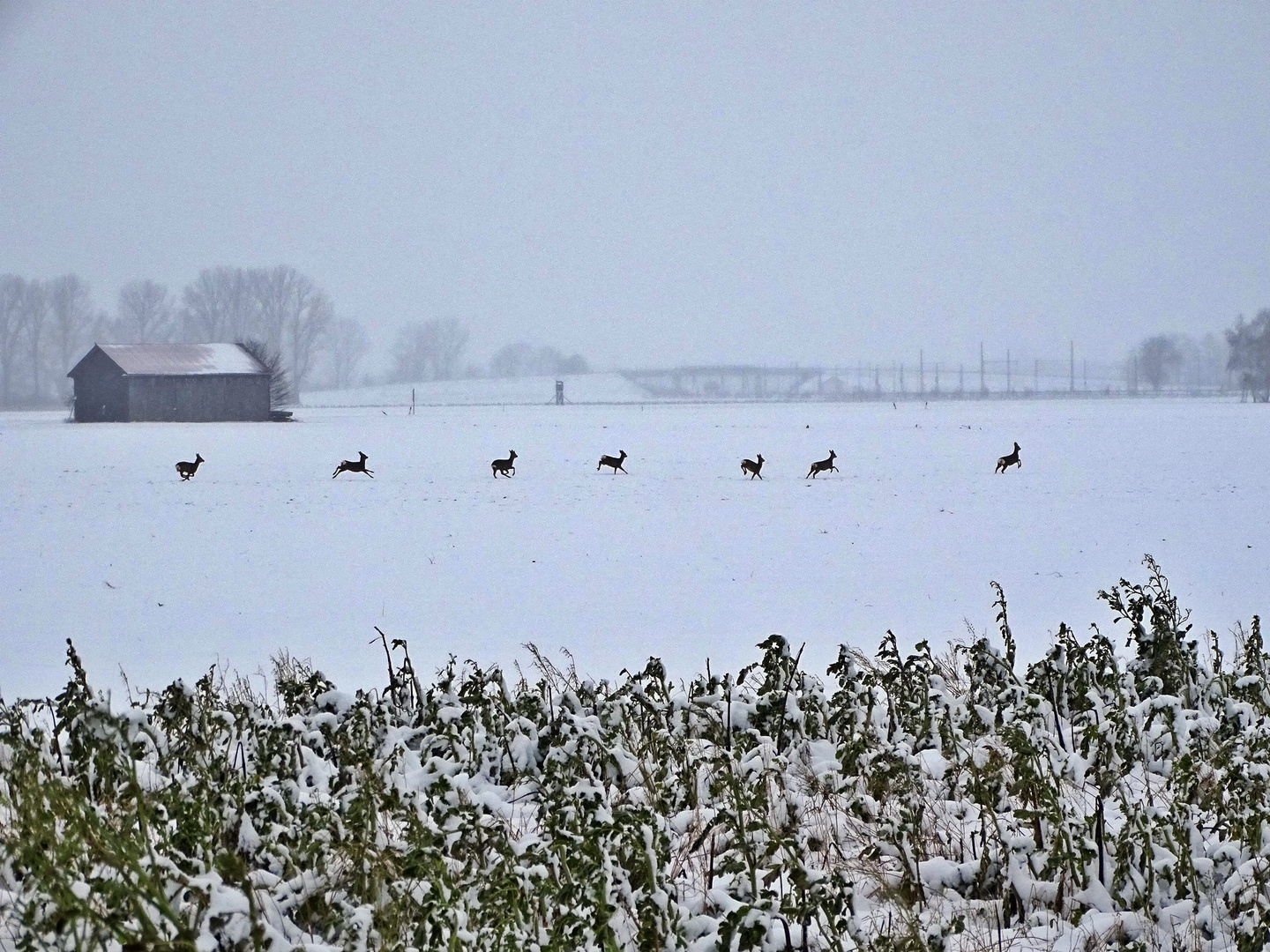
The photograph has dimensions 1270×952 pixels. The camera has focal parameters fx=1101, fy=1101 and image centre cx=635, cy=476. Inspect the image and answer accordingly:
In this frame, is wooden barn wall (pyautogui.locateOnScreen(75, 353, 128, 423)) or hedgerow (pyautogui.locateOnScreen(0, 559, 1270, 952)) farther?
wooden barn wall (pyautogui.locateOnScreen(75, 353, 128, 423))

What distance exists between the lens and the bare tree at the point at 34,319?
104000mm

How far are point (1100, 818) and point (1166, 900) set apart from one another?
13.1 inches

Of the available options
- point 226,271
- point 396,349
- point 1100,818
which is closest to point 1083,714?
point 1100,818

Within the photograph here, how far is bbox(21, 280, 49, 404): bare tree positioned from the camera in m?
104

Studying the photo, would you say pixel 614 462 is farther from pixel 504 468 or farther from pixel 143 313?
pixel 143 313

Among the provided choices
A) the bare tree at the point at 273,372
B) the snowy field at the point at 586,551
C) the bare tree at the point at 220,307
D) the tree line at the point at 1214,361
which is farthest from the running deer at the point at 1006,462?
the bare tree at the point at 220,307

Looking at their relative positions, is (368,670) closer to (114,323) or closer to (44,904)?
(44,904)

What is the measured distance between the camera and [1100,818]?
388cm

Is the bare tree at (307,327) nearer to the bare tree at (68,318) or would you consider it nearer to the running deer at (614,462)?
the bare tree at (68,318)

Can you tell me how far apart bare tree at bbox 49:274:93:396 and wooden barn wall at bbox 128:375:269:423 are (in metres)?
61.4

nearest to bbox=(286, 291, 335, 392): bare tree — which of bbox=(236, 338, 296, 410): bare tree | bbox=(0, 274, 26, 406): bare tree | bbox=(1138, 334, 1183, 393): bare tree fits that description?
bbox=(0, 274, 26, 406): bare tree

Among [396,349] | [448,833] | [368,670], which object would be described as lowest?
[368,670]

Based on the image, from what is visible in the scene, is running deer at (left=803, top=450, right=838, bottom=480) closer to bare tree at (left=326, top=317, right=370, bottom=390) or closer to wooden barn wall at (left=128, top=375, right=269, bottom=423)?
wooden barn wall at (left=128, top=375, right=269, bottom=423)

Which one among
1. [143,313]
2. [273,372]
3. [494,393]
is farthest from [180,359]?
[143,313]
